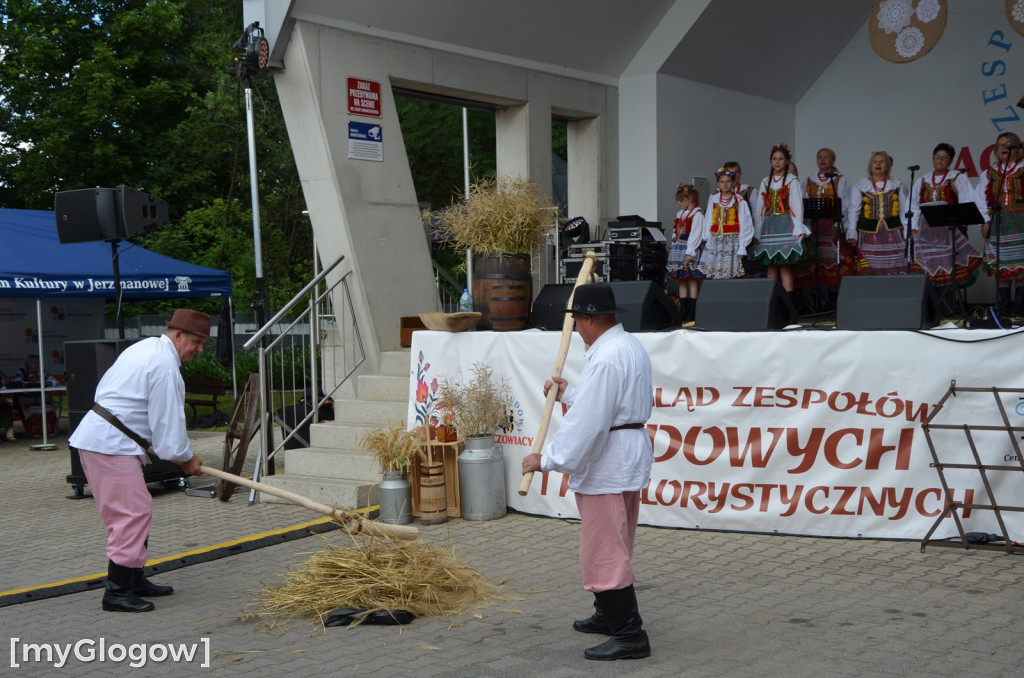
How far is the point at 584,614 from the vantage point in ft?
18.0

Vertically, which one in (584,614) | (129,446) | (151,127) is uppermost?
(151,127)

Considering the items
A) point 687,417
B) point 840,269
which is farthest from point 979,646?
point 840,269

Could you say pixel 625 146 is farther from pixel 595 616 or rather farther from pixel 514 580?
pixel 595 616

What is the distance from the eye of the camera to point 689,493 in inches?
296

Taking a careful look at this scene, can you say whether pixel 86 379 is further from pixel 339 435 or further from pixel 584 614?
pixel 584 614

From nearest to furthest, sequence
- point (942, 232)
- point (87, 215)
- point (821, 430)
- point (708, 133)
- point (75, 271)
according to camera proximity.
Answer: point (821, 430)
point (87, 215)
point (942, 232)
point (708, 133)
point (75, 271)

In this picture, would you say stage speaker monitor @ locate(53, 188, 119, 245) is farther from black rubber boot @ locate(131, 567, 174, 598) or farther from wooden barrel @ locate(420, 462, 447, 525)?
black rubber boot @ locate(131, 567, 174, 598)

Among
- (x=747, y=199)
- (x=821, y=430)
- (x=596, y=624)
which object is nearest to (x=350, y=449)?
(x=821, y=430)

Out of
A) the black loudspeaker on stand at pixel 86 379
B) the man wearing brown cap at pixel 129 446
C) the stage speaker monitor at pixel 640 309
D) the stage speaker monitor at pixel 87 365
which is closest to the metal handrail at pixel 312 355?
the black loudspeaker on stand at pixel 86 379

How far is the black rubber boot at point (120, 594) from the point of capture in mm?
5832

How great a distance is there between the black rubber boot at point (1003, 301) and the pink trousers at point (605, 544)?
24.9ft

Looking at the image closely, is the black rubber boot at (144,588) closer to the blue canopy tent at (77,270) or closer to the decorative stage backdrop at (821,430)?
the decorative stage backdrop at (821,430)

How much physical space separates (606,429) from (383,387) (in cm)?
514

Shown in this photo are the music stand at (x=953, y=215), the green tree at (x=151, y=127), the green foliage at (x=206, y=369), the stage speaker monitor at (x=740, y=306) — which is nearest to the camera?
the stage speaker monitor at (x=740, y=306)
